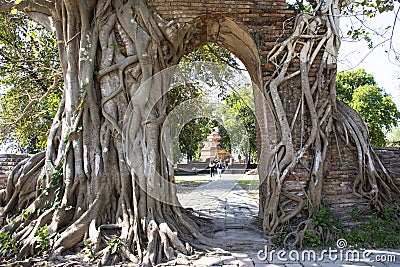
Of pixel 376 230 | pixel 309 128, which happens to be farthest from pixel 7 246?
pixel 376 230

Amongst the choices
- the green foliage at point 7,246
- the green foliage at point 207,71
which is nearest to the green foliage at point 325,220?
the green foliage at point 7,246

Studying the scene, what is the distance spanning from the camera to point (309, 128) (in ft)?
13.9

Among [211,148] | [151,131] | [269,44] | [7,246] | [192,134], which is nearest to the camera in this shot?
[7,246]

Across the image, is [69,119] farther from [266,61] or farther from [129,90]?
[266,61]

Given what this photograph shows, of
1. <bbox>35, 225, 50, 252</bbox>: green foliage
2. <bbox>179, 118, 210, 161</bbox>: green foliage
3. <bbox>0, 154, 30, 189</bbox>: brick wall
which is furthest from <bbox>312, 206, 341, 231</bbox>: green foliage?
<bbox>179, 118, 210, 161</bbox>: green foliage

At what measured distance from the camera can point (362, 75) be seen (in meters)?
18.6

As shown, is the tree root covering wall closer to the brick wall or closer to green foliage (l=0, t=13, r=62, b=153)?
the brick wall

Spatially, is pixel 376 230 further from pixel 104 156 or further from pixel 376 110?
pixel 376 110

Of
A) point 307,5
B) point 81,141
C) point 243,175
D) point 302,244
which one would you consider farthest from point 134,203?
point 243,175

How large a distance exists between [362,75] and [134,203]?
18623 millimetres

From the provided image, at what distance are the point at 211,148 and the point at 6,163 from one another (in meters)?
16.4

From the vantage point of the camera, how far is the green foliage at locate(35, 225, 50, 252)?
11.0ft

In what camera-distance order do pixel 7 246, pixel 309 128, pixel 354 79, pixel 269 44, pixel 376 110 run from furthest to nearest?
pixel 354 79 < pixel 376 110 < pixel 269 44 < pixel 309 128 < pixel 7 246

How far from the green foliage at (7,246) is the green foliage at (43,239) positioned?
0.23m
